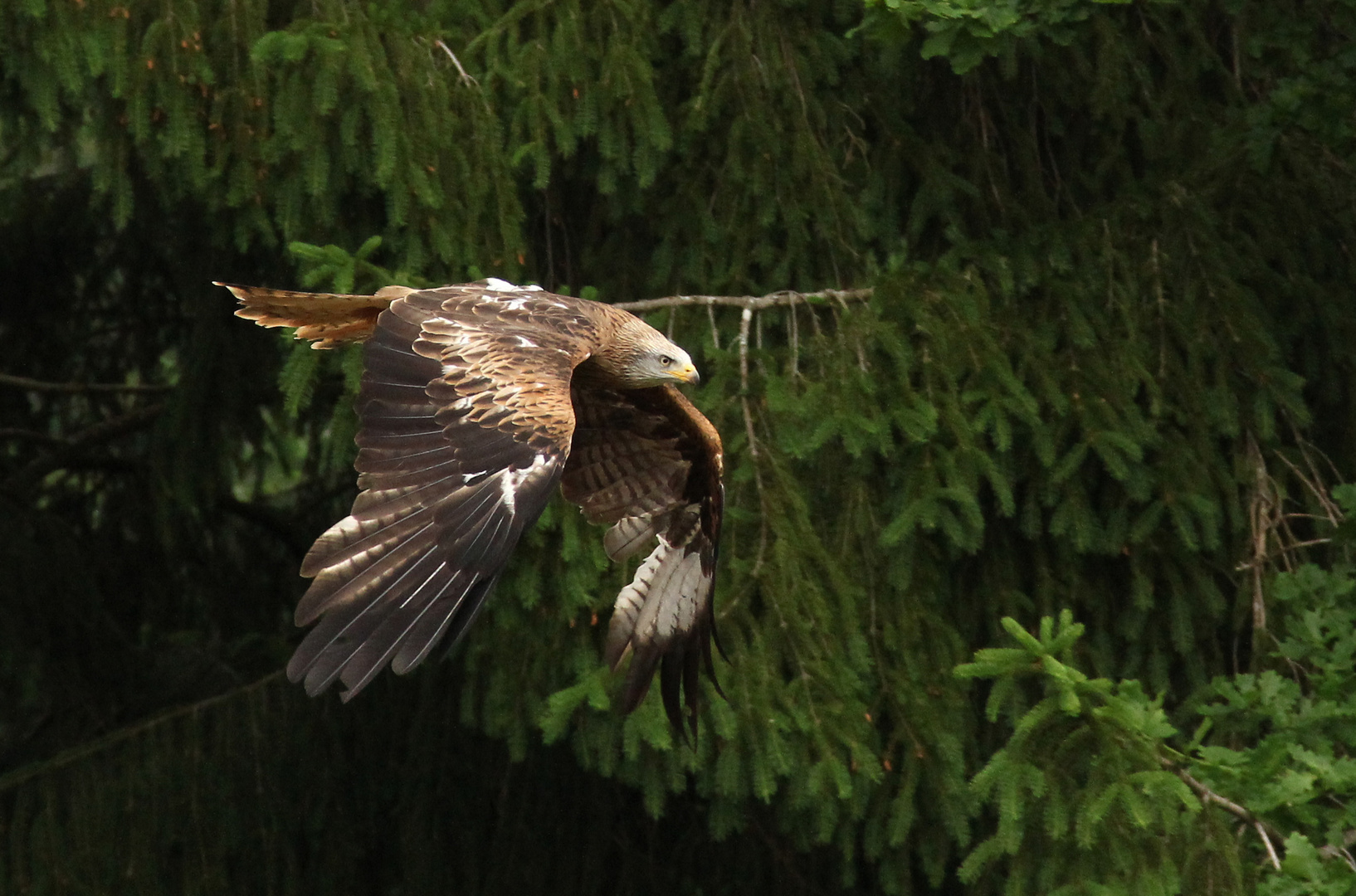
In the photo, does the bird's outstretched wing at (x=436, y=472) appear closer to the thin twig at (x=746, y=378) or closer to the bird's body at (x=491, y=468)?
the bird's body at (x=491, y=468)

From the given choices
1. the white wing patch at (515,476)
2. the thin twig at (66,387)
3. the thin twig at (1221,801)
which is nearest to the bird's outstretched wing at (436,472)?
the white wing patch at (515,476)

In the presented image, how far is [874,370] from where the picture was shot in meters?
5.61

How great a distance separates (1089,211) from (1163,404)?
886mm

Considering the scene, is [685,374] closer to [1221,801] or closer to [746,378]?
[746,378]

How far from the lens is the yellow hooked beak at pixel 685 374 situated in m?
5.24

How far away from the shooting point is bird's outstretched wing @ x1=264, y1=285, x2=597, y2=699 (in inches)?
145

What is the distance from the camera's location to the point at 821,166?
5.99 metres

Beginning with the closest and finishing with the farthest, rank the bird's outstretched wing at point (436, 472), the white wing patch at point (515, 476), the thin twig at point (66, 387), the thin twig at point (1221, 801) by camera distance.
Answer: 1. the bird's outstretched wing at point (436, 472)
2. the white wing patch at point (515, 476)
3. the thin twig at point (1221, 801)
4. the thin twig at point (66, 387)

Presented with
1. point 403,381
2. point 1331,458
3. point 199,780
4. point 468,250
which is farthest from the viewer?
point 199,780

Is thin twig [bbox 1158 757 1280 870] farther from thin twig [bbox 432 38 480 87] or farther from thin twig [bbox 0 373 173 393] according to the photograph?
thin twig [bbox 0 373 173 393]

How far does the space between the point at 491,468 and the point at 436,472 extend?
0.42ft

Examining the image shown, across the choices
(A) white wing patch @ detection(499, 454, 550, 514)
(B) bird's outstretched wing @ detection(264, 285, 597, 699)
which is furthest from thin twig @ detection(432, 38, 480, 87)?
(A) white wing patch @ detection(499, 454, 550, 514)

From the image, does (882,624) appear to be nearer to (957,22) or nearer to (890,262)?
(890,262)

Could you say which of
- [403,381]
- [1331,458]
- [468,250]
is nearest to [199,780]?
[468,250]
